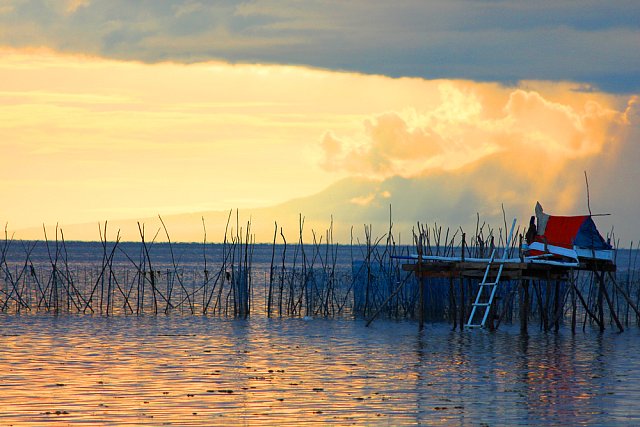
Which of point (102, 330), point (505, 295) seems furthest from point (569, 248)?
point (102, 330)

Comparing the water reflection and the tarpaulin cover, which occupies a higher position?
the tarpaulin cover

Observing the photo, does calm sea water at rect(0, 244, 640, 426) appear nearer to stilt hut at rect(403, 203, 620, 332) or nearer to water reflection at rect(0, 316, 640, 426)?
water reflection at rect(0, 316, 640, 426)

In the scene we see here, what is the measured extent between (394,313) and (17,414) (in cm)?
1631

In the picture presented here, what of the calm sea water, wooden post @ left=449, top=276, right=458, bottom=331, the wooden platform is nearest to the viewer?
the calm sea water

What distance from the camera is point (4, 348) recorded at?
18531mm

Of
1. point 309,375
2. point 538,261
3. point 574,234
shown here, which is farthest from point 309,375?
point 574,234

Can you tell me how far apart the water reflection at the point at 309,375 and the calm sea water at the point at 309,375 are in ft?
0.08

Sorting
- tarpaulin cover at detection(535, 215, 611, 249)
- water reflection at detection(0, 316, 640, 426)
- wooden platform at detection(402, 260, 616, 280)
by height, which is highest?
tarpaulin cover at detection(535, 215, 611, 249)

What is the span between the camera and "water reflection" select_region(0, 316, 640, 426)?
11.8 m

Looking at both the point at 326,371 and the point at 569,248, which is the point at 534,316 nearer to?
the point at 569,248

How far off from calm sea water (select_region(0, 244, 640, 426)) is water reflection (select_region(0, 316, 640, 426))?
0.08 feet

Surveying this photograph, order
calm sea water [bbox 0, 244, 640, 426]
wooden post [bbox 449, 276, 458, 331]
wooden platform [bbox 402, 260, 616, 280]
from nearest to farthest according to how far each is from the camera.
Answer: calm sea water [bbox 0, 244, 640, 426]
wooden platform [bbox 402, 260, 616, 280]
wooden post [bbox 449, 276, 458, 331]

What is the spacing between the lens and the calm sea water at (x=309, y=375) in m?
11.8

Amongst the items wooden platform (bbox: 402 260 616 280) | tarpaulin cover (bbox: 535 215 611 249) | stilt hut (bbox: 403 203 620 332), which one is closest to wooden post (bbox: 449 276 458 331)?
stilt hut (bbox: 403 203 620 332)
